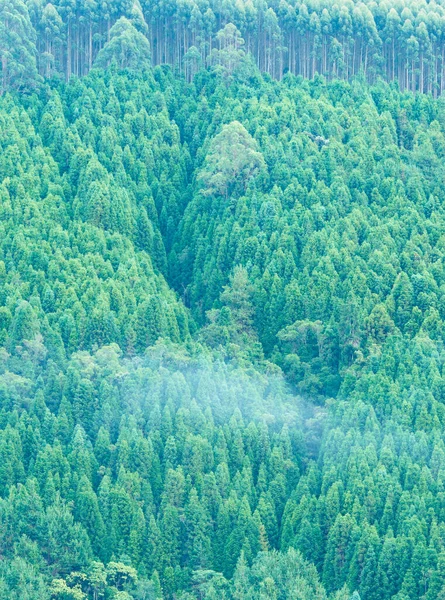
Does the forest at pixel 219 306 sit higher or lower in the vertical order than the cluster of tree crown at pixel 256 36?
lower

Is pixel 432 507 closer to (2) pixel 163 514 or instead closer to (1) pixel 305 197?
(2) pixel 163 514

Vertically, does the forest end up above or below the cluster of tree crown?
below

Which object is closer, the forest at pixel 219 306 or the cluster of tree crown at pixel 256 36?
the forest at pixel 219 306

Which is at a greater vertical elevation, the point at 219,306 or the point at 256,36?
the point at 256,36

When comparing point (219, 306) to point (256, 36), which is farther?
point (256, 36)

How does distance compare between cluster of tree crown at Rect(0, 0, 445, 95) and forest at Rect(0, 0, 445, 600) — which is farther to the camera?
cluster of tree crown at Rect(0, 0, 445, 95)

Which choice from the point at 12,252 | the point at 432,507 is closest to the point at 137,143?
the point at 12,252
